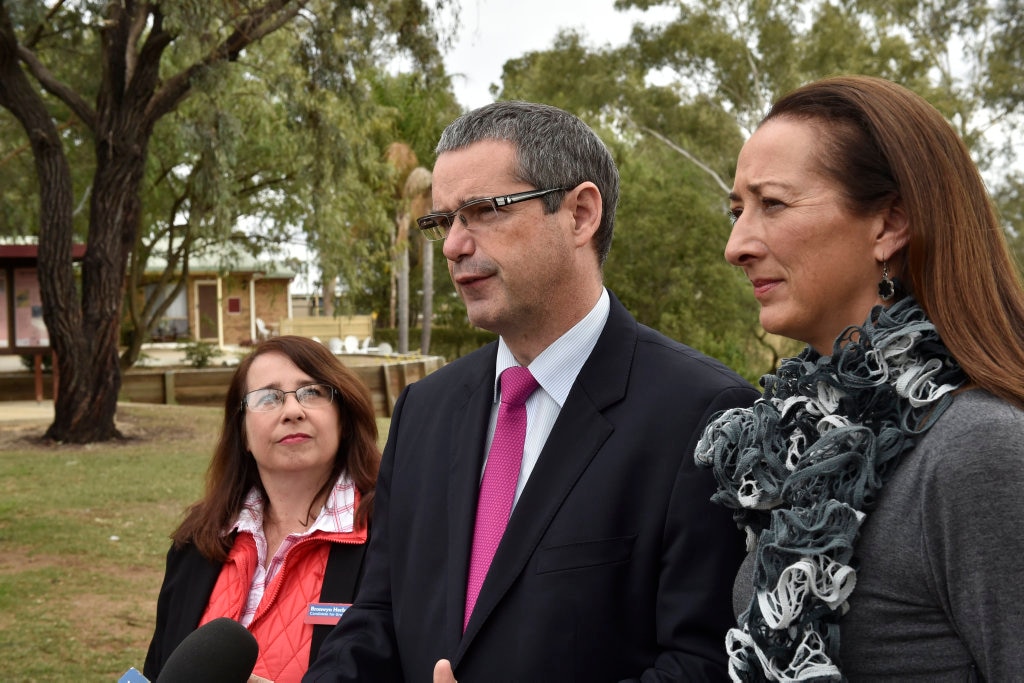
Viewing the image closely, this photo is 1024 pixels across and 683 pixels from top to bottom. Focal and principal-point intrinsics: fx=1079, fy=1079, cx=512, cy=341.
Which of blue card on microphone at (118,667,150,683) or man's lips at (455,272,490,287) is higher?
man's lips at (455,272,490,287)

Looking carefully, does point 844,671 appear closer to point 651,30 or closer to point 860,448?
point 860,448

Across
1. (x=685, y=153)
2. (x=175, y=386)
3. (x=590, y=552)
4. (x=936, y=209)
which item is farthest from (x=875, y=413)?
(x=685, y=153)

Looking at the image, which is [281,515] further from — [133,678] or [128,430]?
[128,430]

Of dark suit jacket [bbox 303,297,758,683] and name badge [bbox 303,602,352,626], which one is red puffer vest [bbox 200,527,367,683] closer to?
name badge [bbox 303,602,352,626]

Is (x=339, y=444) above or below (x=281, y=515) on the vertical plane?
above

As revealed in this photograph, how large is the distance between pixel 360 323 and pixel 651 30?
13.1m

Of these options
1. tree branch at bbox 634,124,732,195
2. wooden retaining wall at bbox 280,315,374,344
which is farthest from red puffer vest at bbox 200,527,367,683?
wooden retaining wall at bbox 280,315,374,344

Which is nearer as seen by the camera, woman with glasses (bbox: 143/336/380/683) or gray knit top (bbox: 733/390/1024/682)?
gray knit top (bbox: 733/390/1024/682)

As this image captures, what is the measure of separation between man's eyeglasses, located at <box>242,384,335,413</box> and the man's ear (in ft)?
4.39

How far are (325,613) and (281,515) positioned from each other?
472 millimetres

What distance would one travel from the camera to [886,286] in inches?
72.9

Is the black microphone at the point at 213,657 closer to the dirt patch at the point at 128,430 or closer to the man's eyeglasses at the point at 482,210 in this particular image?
the man's eyeglasses at the point at 482,210

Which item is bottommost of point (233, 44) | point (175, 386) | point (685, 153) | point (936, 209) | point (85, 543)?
point (85, 543)

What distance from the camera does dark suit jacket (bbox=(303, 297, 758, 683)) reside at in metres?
2.10
